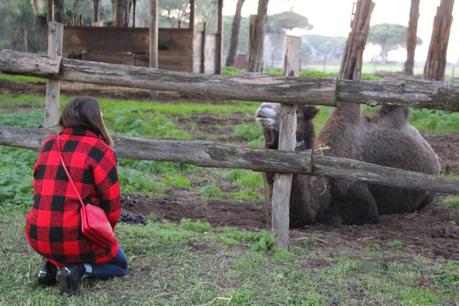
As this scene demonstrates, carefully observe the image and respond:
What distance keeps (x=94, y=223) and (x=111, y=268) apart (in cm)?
62

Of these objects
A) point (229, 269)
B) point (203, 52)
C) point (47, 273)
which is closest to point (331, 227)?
point (229, 269)

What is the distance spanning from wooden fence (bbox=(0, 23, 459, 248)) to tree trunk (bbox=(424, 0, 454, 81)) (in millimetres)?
14153

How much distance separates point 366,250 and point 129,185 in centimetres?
360

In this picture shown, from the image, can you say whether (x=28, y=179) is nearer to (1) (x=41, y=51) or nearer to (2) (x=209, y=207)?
(2) (x=209, y=207)

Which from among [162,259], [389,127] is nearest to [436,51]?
[389,127]

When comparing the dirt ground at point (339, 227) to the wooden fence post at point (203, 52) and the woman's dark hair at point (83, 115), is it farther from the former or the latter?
the wooden fence post at point (203, 52)

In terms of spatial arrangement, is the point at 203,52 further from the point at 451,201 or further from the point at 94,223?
the point at 94,223

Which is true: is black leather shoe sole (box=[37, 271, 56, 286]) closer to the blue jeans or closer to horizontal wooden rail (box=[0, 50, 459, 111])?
the blue jeans

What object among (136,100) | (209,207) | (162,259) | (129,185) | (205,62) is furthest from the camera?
(205,62)

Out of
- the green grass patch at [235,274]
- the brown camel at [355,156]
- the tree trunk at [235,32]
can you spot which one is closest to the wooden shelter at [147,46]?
the brown camel at [355,156]

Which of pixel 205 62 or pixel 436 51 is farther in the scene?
pixel 205 62

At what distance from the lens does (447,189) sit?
565 cm

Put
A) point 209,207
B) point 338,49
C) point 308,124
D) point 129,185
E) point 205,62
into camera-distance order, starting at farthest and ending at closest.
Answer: point 338,49 → point 205,62 → point 129,185 → point 209,207 → point 308,124

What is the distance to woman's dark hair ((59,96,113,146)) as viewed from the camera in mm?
4582
